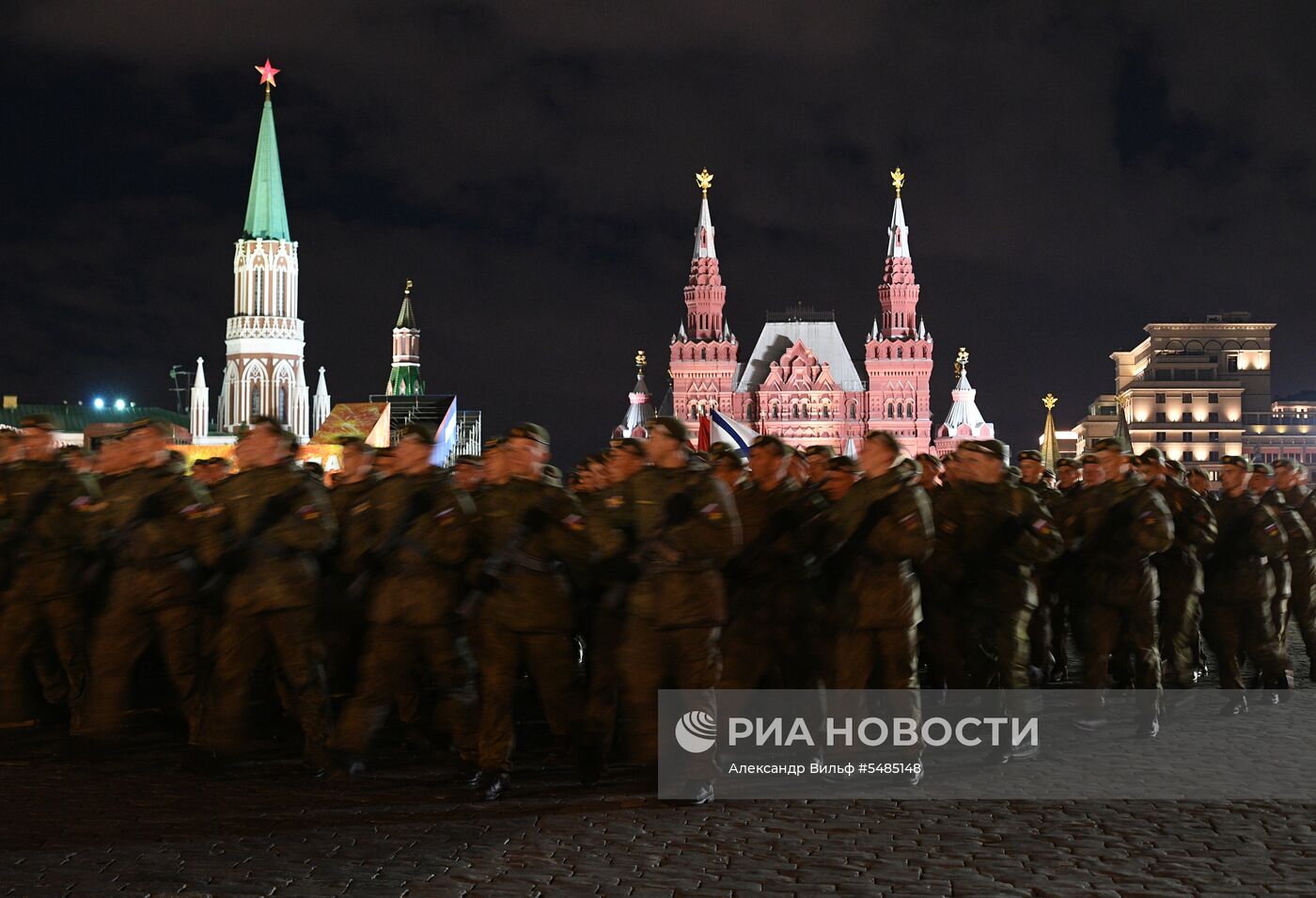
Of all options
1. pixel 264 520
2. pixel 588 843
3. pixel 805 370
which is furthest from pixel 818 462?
pixel 805 370

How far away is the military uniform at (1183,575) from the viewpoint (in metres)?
12.3

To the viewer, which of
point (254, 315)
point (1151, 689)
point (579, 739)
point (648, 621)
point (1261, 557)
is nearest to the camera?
point (648, 621)

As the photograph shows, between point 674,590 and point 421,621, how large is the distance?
167 centimetres

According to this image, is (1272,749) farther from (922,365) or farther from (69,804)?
(922,365)

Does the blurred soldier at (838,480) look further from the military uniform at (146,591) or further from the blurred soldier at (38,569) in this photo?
the blurred soldier at (38,569)

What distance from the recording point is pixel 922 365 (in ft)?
355

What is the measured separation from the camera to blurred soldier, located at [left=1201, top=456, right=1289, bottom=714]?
500 inches

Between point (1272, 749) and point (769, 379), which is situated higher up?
point (769, 379)

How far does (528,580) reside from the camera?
8969 mm

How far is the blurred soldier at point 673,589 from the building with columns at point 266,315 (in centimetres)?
9481

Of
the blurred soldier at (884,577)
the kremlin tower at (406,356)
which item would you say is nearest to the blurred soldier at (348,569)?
the blurred soldier at (884,577)

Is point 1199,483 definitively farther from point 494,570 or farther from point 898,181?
point 898,181

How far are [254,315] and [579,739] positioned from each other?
98.5 m

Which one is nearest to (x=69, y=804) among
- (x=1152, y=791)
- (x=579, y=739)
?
(x=579, y=739)
